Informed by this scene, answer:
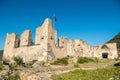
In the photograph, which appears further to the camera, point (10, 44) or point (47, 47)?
→ point (10, 44)

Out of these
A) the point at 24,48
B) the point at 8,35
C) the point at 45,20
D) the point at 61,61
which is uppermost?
the point at 45,20

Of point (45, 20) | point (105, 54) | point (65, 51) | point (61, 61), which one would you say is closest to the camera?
point (61, 61)

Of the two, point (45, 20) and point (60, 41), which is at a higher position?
point (45, 20)

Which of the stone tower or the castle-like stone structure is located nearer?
the castle-like stone structure

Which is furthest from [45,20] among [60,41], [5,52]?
[5,52]

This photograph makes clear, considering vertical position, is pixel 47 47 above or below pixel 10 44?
below

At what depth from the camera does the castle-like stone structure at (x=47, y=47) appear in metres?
34.0

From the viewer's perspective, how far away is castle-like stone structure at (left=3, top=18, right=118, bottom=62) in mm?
34000

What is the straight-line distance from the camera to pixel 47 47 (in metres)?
33.5

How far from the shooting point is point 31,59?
3441 cm

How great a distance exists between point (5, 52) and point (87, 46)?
19.0 m

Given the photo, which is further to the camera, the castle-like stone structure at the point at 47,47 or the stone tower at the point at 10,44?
the stone tower at the point at 10,44

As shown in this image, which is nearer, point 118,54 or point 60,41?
point 60,41

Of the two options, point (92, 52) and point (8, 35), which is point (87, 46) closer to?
point (92, 52)
